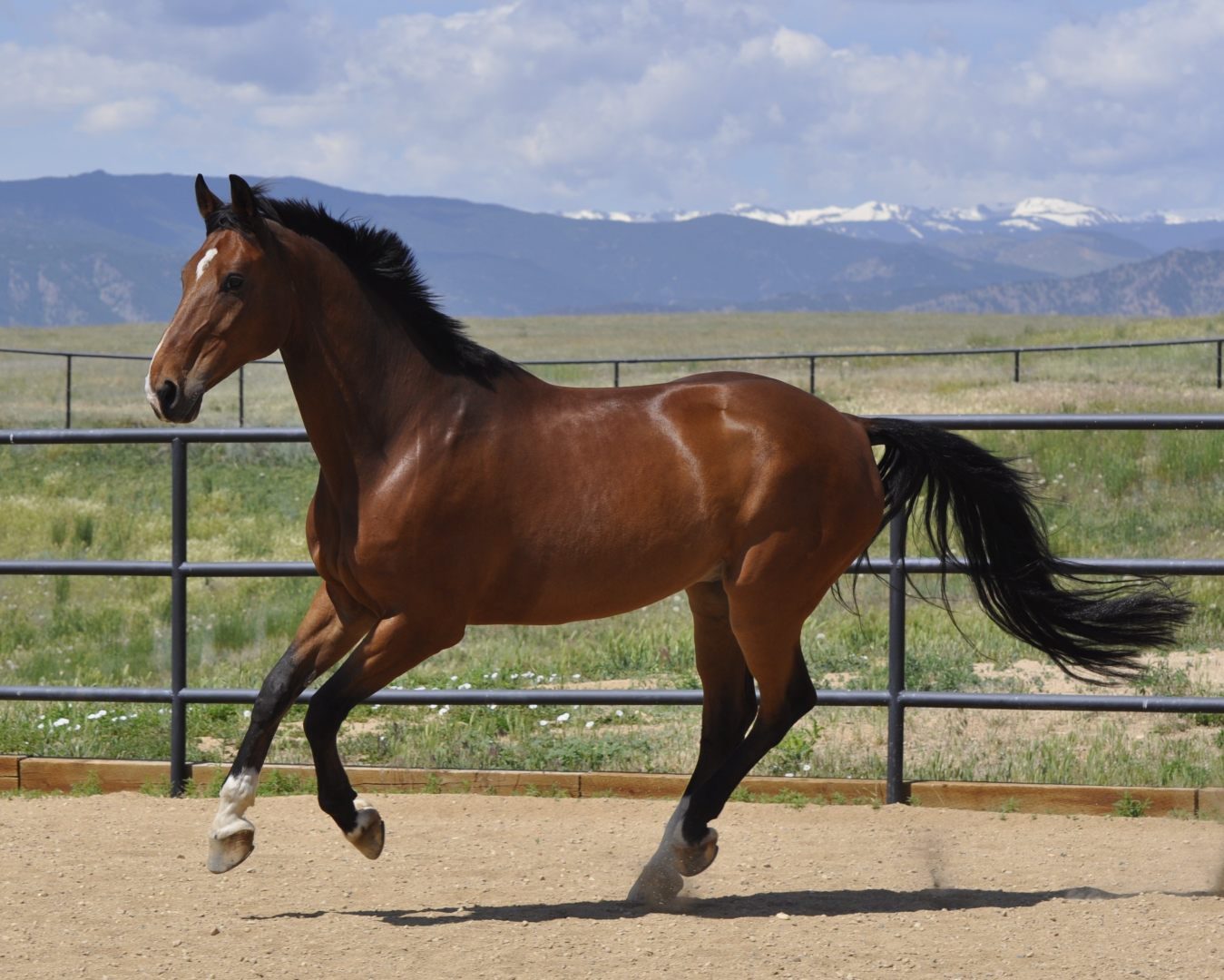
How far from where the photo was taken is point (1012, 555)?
209 inches

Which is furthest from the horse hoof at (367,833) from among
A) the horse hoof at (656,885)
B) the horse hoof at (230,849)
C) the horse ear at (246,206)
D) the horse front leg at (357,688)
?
the horse ear at (246,206)

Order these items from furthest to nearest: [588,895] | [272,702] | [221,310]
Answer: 1. [588,895]
2. [272,702]
3. [221,310]

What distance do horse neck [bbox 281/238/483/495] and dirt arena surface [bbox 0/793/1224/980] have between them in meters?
1.26

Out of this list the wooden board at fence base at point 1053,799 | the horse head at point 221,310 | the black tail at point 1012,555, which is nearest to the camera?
the horse head at point 221,310

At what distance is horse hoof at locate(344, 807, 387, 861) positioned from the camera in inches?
179

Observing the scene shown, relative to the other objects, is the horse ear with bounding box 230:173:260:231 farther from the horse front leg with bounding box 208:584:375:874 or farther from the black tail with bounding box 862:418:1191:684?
the black tail with bounding box 862:418:1191:684

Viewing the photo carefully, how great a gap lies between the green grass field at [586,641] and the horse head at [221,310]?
2636 millimetres

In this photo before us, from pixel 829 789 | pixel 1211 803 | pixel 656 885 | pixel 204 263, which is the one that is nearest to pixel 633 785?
pixel 829 789

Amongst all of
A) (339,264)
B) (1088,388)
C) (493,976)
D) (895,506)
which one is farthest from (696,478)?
(1088,388)

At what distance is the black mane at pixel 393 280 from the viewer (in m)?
4.68

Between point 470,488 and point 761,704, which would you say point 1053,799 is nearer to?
point 761,704

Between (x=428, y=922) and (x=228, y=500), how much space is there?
12.2m

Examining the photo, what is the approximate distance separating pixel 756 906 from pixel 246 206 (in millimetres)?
2480

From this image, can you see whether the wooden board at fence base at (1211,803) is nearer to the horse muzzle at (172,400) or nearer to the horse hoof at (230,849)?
the horse hoof at (230,849)
